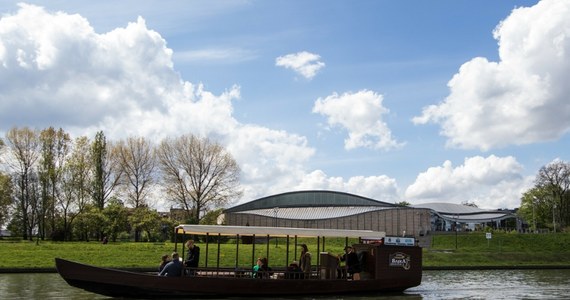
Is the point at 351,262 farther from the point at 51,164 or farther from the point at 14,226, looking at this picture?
the point at 14,226

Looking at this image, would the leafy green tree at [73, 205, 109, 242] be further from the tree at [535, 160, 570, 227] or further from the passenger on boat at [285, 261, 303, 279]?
the tree at [535, 160, 570, 227]

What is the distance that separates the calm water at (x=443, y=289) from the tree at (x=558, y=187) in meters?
63.6

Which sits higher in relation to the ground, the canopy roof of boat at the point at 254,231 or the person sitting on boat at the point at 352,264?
the canopy roof of boat at the point at 254,231

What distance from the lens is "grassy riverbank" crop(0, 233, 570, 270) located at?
4012 cm

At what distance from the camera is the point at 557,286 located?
30.0m

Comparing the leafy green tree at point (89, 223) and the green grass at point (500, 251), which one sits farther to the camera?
the leafy green tree at point (89, 223)

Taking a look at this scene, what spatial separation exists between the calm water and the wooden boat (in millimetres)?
1009

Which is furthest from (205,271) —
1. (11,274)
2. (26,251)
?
(26,251)

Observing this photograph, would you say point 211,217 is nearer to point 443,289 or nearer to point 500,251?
point 500,251

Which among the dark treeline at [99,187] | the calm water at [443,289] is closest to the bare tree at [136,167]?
the dark treeline at [99,187]

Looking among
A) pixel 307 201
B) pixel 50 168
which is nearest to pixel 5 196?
pixel 50 168

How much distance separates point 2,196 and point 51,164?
19.5 feet

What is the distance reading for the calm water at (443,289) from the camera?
2433cm

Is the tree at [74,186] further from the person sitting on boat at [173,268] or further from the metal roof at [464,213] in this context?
the metal roof at [464,213]
